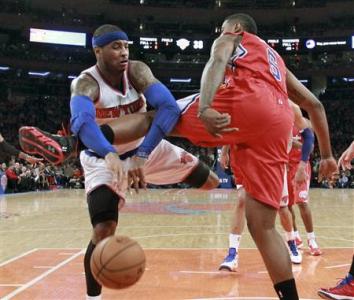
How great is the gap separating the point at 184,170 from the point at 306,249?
325 centimetres

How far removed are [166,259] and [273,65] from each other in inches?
134

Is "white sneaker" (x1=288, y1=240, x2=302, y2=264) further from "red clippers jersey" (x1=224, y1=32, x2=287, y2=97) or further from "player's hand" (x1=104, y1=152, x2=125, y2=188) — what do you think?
"player's hand" (x1=104, y1=152, x2=125, y2=188)

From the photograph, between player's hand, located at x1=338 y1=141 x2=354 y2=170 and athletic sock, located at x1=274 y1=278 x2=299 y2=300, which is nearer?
athletic sock, located at x1=274 y1=278 x2=299 y2=300

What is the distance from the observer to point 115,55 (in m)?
3.75

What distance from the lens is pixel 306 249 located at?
269 inches

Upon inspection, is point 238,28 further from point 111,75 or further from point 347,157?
point 347,157

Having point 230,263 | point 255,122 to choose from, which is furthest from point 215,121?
point 230,263

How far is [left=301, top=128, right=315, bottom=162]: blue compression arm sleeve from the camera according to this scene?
18.9 ft

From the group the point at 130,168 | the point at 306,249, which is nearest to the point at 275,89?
the point at 130,168

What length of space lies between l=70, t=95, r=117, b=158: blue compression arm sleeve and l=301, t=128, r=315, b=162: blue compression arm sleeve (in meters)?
3.09

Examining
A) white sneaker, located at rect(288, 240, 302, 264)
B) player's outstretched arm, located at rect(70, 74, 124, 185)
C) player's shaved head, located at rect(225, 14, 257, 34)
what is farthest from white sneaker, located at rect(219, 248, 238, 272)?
player's shaved head, located at rect(225, 14, 257, 34)

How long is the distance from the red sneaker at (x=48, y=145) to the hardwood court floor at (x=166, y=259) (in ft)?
4.51

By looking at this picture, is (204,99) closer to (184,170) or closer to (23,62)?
(184,170)

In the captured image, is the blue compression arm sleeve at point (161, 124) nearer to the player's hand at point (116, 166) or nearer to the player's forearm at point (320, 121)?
the player's hand at point (116, 166)
